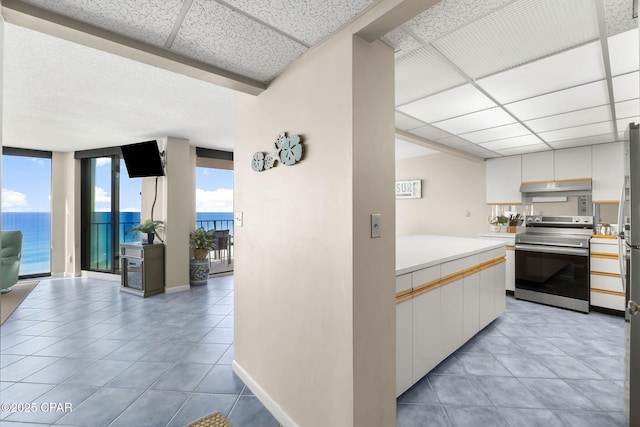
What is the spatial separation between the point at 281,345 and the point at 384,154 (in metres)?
1.34

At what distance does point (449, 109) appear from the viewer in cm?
276

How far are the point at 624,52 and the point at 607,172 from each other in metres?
2.89

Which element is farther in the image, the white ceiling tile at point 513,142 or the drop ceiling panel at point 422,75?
the white ceiling tile at point 513,142

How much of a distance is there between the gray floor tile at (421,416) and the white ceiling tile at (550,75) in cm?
236

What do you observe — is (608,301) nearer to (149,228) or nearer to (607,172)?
(607,172)

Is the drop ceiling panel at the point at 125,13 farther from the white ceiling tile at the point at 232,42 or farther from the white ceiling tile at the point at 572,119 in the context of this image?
the white ceiling tile at the point at 572,119

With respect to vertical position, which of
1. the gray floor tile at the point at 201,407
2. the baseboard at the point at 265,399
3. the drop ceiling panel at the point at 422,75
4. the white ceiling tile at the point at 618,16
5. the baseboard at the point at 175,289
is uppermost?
the drop ceiling panel at the point at 422,75

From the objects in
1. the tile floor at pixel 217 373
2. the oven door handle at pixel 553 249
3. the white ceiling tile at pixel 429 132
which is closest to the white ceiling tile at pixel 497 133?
the white ceiling tile at pixel 429 132

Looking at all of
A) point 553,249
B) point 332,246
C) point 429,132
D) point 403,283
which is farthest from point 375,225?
point 553,249

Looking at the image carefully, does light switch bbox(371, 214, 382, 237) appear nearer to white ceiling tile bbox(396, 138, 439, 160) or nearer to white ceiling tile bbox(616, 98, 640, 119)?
white ceiling tile bbox(616, 98, 640, 119)

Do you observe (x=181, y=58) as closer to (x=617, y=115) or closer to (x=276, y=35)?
(x=276, y=35)

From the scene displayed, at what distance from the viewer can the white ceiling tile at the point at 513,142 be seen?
373cm

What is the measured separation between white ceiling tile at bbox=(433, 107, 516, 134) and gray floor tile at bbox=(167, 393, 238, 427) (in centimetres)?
321

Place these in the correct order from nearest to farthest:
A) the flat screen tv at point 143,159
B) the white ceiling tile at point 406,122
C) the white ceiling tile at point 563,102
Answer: the white ceiling tile at point 563,102
the white ceiling tile at point 406,122
the flat screen tv at point 143,159
